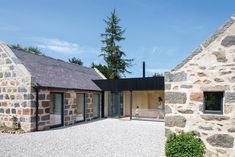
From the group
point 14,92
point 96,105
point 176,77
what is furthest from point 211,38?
point 96,105

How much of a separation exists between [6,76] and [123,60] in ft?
78.9

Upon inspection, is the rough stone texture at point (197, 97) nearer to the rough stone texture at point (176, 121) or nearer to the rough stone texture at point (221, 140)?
the rough stone texture at point (176, 121)

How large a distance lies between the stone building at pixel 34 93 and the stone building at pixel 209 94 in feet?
27.5

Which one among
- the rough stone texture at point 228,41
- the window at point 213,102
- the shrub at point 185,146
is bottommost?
the shrub at point 185,146

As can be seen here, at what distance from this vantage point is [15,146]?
899 cm

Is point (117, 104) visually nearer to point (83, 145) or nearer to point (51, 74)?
point (51, 74)

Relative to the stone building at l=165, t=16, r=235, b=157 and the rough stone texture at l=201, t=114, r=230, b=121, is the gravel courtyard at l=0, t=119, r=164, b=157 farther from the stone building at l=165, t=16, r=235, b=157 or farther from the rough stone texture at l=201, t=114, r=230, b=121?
the rough stone texture at l=201, t=114, r=230, b=121

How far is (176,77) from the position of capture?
696 centimetres

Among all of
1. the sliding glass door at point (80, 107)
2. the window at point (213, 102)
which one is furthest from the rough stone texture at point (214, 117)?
the sliding glass door at point (80, 107)

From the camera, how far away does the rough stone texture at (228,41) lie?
623 cm

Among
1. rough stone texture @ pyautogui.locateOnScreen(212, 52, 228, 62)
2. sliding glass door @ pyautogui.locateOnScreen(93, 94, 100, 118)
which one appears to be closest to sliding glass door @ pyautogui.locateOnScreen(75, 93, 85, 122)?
sliding glass door @ pyautogui.locateOnScreen(93, 94, 100, 118)

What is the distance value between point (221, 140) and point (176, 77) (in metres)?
2.15

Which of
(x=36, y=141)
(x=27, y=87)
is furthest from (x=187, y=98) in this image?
(x=27, y=87)

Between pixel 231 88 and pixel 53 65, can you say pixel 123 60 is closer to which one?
pixel 53 65
